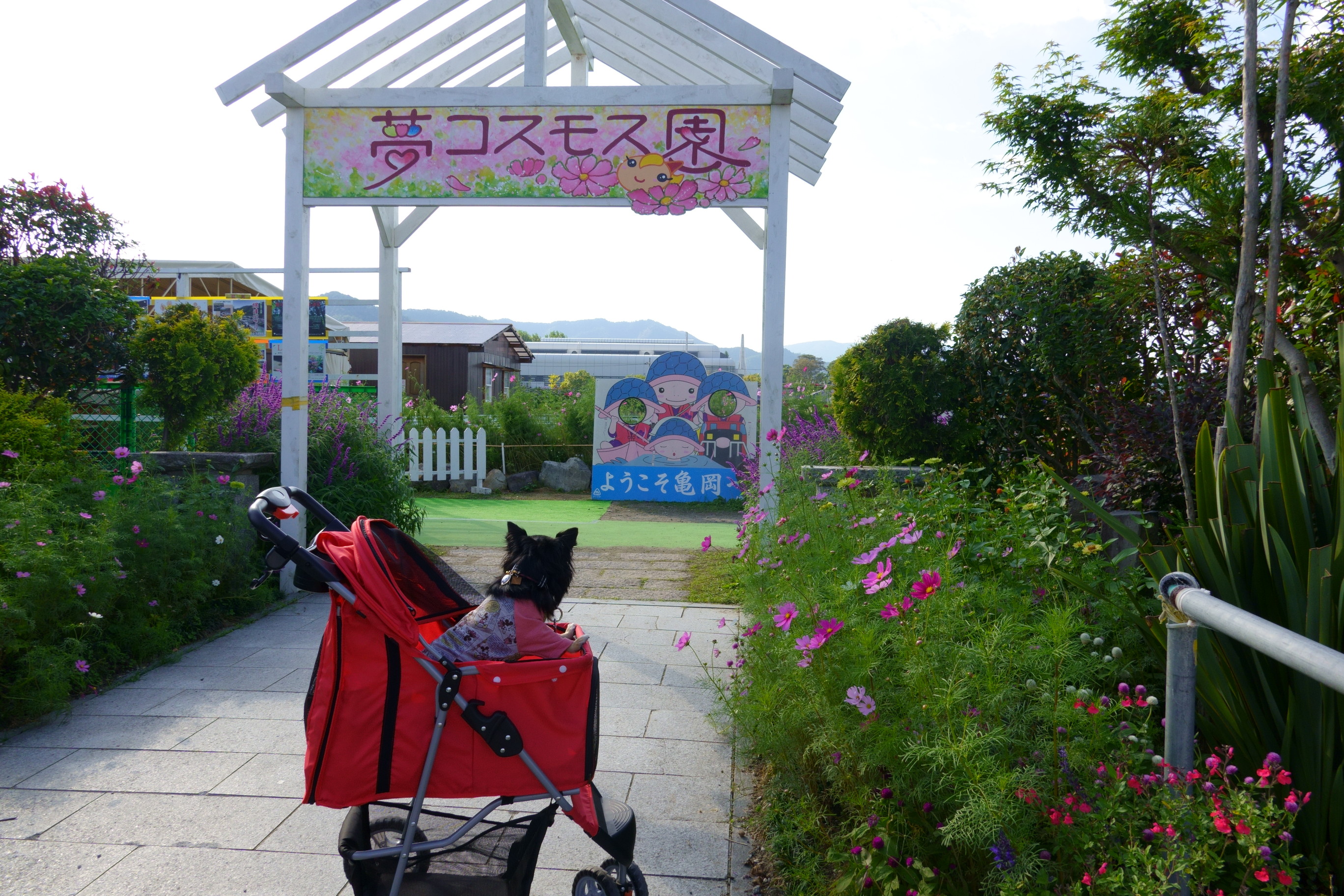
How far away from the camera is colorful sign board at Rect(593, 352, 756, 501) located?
12016 millimetres

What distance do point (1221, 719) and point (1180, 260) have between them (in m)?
2.85

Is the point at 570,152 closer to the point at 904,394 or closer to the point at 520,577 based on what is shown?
the point at 904,394

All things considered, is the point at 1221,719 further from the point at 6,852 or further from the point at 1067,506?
the point at 6,852

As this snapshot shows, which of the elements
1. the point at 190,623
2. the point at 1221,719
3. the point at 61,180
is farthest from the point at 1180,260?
the point at 61,180

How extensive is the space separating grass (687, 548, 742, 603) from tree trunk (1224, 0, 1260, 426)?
286 centimetres

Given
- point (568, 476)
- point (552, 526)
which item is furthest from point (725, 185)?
point (568, 476)

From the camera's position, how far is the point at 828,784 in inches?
107

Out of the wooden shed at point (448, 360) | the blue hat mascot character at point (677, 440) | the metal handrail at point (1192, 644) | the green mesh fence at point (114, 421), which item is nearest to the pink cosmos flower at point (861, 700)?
the metal handrail at point (1192, 644)

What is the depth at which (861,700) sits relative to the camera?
216 centimetres

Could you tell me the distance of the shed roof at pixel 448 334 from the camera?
2266 cm

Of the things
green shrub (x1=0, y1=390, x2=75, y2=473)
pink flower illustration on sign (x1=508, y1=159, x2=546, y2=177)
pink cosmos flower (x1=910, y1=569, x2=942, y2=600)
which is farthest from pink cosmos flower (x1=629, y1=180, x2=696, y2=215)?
pink cosmos flower (x1=910, y1=569, x2=942, y2=600)

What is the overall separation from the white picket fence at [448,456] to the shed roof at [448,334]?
28.0 feet

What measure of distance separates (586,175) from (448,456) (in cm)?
833

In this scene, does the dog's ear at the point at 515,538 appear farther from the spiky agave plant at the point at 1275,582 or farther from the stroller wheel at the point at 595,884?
the spiky agave plant at the point at 1275,582
